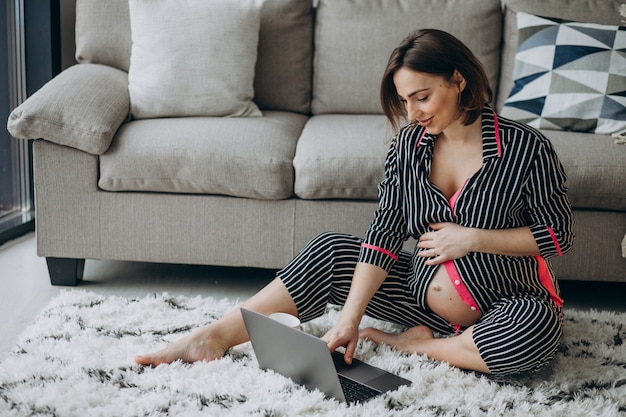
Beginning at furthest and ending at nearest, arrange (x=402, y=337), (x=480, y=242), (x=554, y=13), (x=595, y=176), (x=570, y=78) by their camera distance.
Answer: (x=554, y=13), (x=570, y=78), (x=595, y=176), (x=402, y=337), (x=480, y=242)

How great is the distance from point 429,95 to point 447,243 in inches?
13.7

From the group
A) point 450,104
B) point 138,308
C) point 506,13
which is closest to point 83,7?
point 138,308

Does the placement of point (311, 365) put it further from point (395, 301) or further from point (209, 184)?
point (209, 184)

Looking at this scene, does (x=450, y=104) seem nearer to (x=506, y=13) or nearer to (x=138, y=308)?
(x=138, y=308)

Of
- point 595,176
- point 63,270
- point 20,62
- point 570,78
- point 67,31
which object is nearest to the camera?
point 595,176

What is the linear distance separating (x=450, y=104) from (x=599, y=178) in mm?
799

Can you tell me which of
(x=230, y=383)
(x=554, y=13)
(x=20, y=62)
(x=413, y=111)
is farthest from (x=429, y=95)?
(x=20, y=62)

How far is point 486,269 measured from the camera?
1717mm

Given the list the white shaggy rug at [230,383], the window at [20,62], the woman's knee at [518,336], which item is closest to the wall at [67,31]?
the window at [20,62]

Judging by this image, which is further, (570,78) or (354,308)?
(570,78)

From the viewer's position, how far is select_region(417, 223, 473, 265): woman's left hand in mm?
1708

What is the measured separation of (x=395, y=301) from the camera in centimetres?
189

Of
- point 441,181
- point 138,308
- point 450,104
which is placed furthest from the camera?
point 138,308

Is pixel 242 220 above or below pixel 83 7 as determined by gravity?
below
